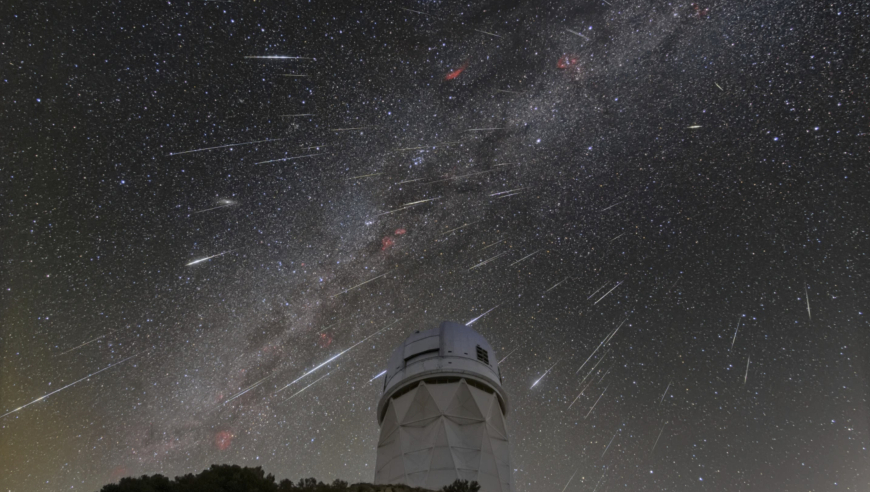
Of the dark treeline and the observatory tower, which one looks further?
the observatory tower

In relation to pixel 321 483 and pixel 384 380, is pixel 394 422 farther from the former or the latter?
pixel 321 483

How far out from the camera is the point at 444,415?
1622 centimetres

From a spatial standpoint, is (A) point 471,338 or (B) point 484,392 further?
(A) point 471,338

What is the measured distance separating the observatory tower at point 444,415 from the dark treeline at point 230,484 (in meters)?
4.80

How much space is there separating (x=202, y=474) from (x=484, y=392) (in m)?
9.58

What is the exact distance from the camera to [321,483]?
10484 millimetres

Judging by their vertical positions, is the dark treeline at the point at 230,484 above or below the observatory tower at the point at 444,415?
below

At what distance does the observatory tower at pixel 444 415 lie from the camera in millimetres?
15312

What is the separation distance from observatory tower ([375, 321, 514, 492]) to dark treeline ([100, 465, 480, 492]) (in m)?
4.80

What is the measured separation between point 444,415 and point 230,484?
8013 millimetres

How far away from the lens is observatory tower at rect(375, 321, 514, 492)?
50.2 feet

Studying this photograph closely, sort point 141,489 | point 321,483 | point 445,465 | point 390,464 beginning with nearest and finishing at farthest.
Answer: point 141,489, point 321,483, point 445,465, point 390,464

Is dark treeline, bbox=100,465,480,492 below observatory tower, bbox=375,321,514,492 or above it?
below

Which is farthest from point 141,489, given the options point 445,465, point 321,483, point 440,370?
point 440,370
